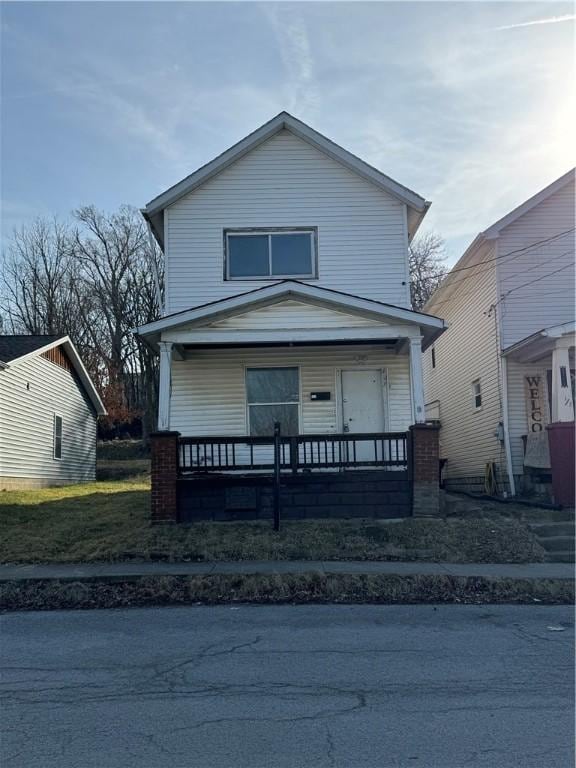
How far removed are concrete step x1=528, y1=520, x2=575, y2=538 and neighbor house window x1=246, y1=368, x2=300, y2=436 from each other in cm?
523

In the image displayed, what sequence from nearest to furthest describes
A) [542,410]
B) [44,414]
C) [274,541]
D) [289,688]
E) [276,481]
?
[289,688]
[274,541]
[276,481]
[542,410]
[44,414]

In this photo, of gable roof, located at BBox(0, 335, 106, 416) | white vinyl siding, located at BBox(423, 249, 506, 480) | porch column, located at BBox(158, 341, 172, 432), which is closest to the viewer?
porch column, located at BBox(158, 341, 172, 432)

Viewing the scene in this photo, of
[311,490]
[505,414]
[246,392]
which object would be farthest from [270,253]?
[505,414]

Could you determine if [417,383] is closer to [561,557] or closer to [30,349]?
[561,557]

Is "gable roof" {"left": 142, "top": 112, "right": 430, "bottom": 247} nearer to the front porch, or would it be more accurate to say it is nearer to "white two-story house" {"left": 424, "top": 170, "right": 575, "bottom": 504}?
"white two-story house" {"left": 424, "top": 170, "right": 575, "bottom": 504}

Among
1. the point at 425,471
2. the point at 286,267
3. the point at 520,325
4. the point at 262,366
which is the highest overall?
the point at 286,267

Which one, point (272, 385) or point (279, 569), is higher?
point (272, 385)

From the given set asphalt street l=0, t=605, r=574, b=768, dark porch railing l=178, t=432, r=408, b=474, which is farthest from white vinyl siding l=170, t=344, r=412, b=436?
asphalt street l=0, t=605, r=574, b=768

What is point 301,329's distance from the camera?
40.5 ft

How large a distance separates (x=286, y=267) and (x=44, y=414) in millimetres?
11665

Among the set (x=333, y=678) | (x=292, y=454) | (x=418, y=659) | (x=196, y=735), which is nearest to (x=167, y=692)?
(x=196, y=735)

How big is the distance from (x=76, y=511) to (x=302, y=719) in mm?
10039

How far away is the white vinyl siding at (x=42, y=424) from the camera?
1962 cm

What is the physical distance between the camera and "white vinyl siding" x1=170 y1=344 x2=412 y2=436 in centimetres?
1430
